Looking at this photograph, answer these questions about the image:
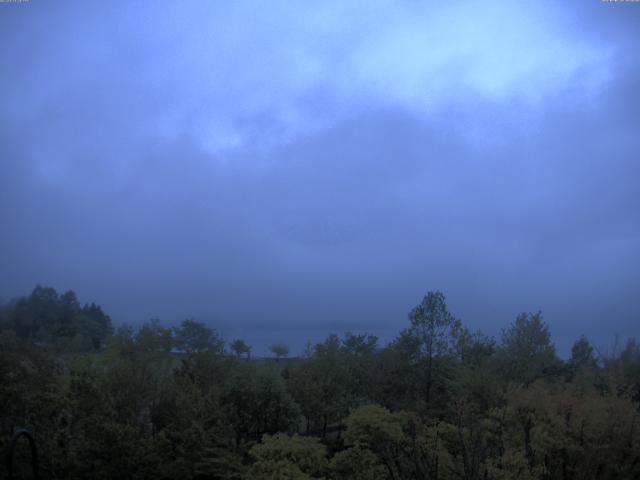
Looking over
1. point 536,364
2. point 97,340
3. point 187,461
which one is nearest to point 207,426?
point 187,461

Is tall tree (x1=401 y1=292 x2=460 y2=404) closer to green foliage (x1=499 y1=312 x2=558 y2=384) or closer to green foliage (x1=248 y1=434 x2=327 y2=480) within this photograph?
green foliage (x1=499 y1=312 x2=558 y2=384)

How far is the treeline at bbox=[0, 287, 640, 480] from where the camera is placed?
13914 mm

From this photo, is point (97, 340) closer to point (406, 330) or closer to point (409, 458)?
point (406, 330)

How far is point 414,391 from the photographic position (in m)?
28.4

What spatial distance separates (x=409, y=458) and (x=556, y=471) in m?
4.44

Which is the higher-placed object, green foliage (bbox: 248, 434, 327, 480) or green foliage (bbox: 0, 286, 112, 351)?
green foliage (bbox: 0, 286, 112, 351)

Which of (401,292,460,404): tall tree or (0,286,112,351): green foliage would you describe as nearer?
(401,292,460,404): tall tree

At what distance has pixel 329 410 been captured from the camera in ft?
85.4

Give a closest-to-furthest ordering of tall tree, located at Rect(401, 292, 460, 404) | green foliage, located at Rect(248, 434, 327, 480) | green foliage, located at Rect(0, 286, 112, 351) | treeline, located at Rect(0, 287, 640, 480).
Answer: green foliage, located at Rect(248, 434, 327, 480) < treeline, located at Rect(0, 287, 640, 480) < tall tree, located at Rect(401, 292, 460, 404) < green foliage, located at Rect(0, 286, 112, 351)

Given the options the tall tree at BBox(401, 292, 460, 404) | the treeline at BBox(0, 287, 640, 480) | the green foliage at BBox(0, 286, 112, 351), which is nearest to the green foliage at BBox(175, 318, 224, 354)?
the treeline at BBox(0, 287, 640, 480)

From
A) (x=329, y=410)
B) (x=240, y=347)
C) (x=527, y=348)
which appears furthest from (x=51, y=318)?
(x=527, y=348)

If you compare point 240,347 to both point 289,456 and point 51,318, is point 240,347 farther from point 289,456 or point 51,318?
point 51,318

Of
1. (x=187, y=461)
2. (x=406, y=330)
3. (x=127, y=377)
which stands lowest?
(x=187, y=461)

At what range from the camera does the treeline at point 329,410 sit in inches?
548
